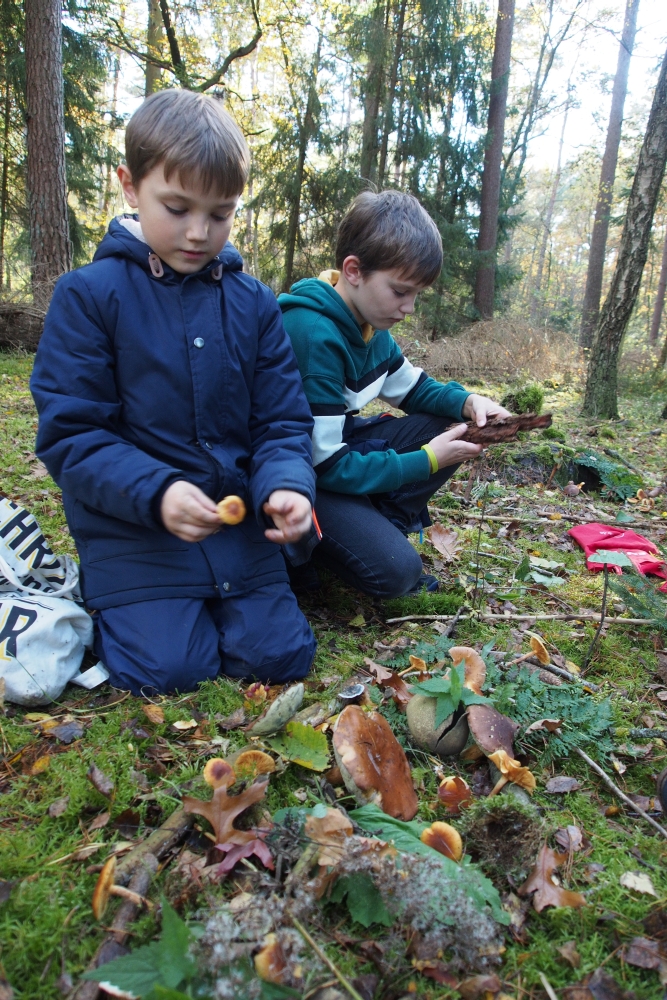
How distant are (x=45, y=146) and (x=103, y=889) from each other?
9.52 meters

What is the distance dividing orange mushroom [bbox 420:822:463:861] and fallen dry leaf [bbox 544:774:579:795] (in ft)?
1.64

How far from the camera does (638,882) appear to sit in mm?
1586

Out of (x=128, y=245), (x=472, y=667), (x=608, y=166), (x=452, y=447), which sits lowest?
(x=472, y=667)

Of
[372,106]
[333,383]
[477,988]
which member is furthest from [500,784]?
[372,106]

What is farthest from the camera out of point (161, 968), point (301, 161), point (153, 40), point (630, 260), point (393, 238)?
point (153, 40)

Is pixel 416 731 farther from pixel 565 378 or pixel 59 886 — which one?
pixel 565 378

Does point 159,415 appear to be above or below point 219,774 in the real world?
above

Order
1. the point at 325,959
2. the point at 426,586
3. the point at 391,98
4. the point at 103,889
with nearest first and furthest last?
the point at 325,959 → the point at 103,889 → the point at 426,586 → the point at 391,98

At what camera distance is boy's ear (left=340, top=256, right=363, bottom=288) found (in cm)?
290

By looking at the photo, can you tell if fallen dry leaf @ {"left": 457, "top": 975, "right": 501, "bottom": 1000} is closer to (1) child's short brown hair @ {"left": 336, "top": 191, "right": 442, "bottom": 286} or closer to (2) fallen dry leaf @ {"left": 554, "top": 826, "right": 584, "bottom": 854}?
(2) fallen dry leaf @ {"left": 554, "top": 826, "right": 584, "bottom": 854}

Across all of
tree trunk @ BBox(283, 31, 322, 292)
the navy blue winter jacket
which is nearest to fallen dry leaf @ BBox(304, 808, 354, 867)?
the navy blue winter jacket

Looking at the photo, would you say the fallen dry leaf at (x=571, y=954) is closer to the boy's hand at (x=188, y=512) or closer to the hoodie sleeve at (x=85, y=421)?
the boy's hand at (x=188, y=512)

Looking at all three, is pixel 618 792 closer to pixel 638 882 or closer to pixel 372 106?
pixel 638 882

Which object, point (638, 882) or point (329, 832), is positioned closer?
point (329, 832)
